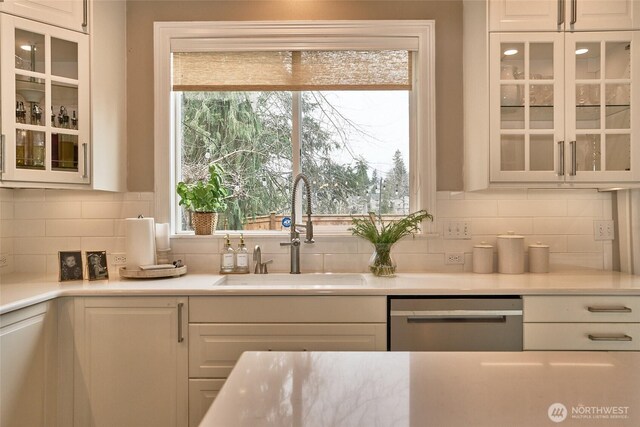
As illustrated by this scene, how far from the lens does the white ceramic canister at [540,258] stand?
2.60m

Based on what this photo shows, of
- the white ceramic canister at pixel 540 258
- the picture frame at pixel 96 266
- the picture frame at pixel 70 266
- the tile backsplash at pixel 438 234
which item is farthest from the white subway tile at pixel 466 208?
the picture frame at pixel 70 266

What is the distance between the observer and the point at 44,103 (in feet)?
7.52

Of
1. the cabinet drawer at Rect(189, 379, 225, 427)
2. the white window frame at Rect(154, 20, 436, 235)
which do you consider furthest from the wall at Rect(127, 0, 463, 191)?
the cabinet drawer at Rect(189, 379, 225, 427)

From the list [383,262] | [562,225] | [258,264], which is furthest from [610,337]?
[258,264]

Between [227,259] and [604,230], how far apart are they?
7.62 ft

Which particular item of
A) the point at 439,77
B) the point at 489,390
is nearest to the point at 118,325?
the point at 489,390

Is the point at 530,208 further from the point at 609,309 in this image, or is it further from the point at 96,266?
the point at 96,266

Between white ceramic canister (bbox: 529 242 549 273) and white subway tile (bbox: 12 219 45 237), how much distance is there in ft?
9.75

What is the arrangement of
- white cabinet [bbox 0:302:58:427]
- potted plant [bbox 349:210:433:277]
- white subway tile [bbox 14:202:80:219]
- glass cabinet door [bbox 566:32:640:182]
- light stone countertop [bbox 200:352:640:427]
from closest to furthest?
light stone countertop [bbox 200:352:640:427] < white cabinet [bbox 0:302:58:427] < glass cabinet door [bbox 566:32:640:182] < potted plant [bbox 349:210:433:277] < white subway tile [bbox 14:202:80:219]

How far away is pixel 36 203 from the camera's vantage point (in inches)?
107

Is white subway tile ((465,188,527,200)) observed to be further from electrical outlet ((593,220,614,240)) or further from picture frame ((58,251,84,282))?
picture frame ((58,251,84,282))

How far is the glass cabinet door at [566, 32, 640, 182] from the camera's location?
2.38 metres

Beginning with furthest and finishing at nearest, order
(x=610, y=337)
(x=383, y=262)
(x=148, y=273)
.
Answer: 1. (x=383, y=262)
2. (x=148, y=273)
3. (x=610, y=337)

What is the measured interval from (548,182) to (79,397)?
8.62 ft
